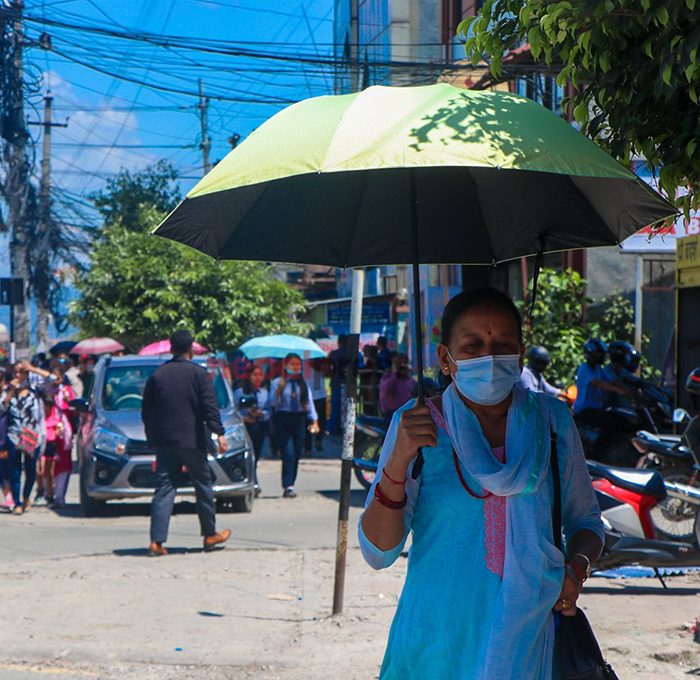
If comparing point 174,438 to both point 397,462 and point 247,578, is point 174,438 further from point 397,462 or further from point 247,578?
point 397,462

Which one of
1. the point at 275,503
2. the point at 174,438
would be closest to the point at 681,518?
the point at 174,438

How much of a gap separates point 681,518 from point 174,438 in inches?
173

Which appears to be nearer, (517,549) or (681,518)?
(517,549)

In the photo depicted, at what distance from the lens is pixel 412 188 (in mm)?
3766

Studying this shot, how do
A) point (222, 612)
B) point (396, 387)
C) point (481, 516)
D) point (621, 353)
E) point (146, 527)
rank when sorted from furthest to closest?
point (396, 387) → point (621, 353) → point (146, 527) → point (222, 612) → point (481, 516)

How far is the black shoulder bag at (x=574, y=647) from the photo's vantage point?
2922 mm

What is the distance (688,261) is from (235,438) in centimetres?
602

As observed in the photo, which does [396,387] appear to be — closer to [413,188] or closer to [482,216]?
[482,216]

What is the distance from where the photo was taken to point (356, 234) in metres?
4.69

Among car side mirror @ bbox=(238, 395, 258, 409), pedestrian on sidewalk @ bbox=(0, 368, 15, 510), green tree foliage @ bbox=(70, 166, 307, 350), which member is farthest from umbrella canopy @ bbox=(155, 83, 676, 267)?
green tree foliage @ bbox=(70, 166, 307, 350)

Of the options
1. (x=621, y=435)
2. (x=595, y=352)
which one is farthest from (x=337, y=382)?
(x=621, y=435)

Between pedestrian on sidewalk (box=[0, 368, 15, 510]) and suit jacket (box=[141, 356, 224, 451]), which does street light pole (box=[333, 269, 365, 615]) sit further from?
pedestrian on sidewalk (box=[0, 368, 15, 510])

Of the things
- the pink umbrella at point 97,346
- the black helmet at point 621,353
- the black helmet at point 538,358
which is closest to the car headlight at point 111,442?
the black helmet at point 538,358

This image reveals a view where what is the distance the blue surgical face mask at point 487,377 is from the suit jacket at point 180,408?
7.46 m
